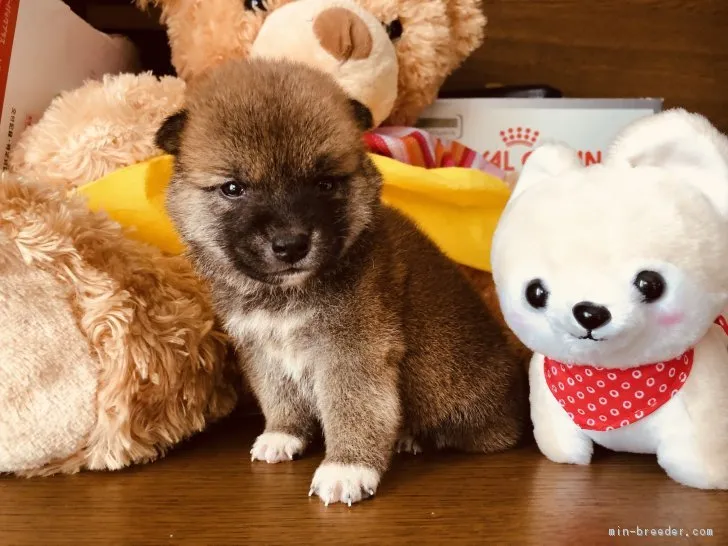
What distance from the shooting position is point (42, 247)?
1.00 metres

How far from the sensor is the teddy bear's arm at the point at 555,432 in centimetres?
105

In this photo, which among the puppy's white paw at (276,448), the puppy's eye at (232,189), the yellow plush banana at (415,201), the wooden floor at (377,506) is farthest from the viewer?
the yellow plush banana at (415,201)

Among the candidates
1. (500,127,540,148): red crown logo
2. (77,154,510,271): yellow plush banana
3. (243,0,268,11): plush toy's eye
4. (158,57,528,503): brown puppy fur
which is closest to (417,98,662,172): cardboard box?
(500,127,540,148): red crown logo

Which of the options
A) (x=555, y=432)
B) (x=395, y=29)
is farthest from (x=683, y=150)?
(x=395, y=29)

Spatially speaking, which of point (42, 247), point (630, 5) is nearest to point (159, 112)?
point (42, 247)

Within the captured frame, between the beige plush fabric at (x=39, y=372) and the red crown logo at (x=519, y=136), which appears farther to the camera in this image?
the red crown logo at (x=519, y=136)

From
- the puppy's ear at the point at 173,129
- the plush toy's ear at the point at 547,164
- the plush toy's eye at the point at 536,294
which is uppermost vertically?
the plush toy's ear at the point at 547,164

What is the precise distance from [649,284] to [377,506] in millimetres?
455

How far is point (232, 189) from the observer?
0.96 metres

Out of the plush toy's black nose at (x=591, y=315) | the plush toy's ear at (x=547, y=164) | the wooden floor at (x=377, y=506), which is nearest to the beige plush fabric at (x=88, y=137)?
the wooden floor at (x=377, y=506)

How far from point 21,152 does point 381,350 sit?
0.78 meters

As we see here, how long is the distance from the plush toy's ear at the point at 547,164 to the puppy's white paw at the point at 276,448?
20.7 inches

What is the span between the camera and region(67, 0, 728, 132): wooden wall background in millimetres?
1878

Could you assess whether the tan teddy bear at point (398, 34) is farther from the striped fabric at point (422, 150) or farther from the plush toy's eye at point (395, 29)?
the striped fabric at point (422, 150)
